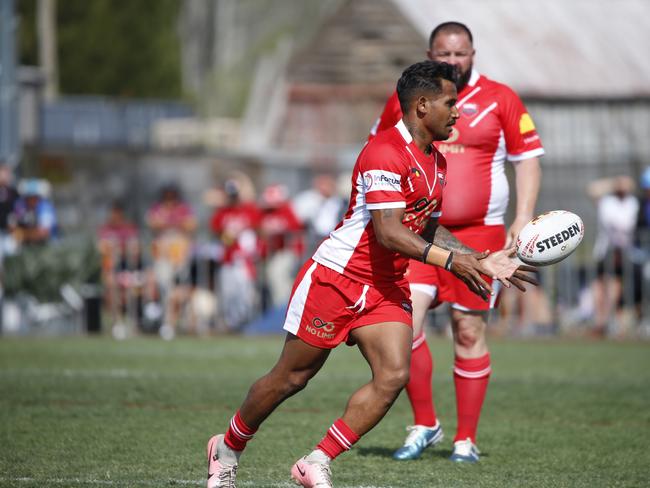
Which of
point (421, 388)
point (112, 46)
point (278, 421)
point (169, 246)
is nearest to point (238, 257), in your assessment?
point (169, 246)

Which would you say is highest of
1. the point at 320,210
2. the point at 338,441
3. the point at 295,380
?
the point at 295,380

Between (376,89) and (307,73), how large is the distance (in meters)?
2.27

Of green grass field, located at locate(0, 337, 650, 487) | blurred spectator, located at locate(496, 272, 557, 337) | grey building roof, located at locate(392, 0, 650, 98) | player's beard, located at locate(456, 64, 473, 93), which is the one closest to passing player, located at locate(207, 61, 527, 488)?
green grass field, located at locate(0, 337, 650, 487)

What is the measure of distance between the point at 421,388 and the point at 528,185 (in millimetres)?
1476

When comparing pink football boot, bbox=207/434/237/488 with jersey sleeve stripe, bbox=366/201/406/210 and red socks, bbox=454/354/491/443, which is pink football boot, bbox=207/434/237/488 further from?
red socks, bbox=454/354/491/443

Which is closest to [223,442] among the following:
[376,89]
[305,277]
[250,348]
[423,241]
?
[305,277]

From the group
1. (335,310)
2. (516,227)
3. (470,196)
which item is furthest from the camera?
(470,196)

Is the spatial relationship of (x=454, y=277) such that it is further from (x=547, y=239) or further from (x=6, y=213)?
(x=6, y=213)

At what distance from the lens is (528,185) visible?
7.98 metres

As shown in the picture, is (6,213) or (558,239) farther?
Answer: (6,213)

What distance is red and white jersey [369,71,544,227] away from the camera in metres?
7.87

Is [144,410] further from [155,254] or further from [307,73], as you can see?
[307,73]

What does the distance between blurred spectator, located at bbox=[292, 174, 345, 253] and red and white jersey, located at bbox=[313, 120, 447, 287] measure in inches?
386

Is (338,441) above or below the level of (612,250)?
above
